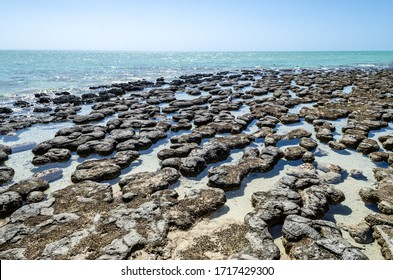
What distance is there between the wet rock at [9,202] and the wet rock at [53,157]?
192 centimetres

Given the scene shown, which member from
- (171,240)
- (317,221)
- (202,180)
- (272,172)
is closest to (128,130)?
(202,180)

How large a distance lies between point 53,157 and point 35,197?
83.7 inches

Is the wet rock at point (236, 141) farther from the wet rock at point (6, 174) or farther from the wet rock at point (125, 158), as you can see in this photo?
the wet rock at point (6, 174)

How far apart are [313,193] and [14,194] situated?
5.73 metres

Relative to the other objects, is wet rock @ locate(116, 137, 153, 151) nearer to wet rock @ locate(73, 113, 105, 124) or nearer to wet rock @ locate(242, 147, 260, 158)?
wet rock @ locate(242, 147, 260, 158)

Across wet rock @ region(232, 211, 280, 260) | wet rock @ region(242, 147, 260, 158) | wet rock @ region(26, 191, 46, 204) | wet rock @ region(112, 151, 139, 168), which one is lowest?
wet rock @ region(26, 191, 46, 204)

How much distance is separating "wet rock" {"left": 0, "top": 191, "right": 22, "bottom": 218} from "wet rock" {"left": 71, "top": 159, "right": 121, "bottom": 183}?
46.3 inches

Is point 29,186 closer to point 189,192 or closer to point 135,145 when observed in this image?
point 135,145

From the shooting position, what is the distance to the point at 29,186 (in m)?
5.77

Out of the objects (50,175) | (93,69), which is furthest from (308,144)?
(93,69)

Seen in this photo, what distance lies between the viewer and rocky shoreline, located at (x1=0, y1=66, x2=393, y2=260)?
13.5 ft

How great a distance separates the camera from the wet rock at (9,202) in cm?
508

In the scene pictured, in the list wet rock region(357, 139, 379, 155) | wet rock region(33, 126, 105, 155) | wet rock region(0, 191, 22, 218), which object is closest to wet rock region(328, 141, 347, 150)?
wet rock region(357, 139, 379, 155)
